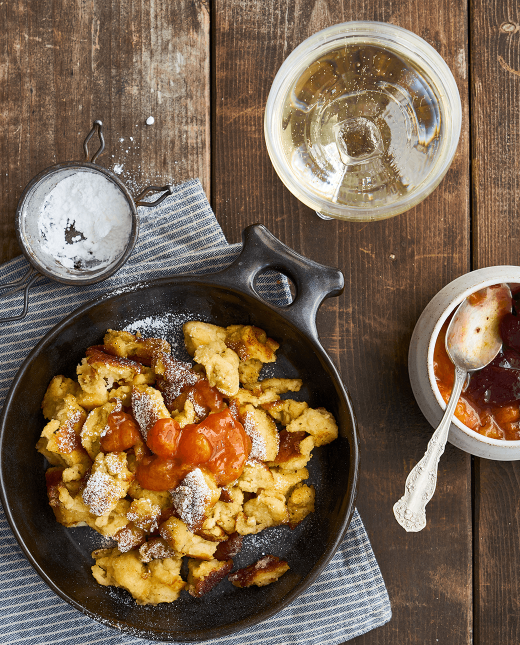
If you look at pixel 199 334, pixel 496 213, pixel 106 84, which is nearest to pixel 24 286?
pixel 199 334

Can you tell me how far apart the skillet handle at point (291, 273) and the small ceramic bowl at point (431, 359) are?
10.2 inches

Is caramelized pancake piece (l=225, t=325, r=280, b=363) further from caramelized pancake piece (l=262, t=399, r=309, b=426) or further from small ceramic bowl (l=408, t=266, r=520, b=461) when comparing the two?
small ceramic bowl (l=408, t=266, r=520, b=461)

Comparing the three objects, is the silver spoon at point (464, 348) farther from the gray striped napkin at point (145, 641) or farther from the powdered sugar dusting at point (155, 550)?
the powdered sugar dusting at point (155, 550)

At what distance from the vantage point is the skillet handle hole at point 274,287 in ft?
5.03

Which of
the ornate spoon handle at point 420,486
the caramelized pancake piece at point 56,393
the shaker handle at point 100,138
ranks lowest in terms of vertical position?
the ornate spoon handle at point 420,486

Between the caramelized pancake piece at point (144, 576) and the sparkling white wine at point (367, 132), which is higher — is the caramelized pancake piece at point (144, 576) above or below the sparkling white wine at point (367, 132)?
below

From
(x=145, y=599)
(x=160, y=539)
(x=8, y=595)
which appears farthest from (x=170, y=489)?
(x=8, y=595)

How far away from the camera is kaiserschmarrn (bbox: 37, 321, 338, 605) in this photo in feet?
4.35

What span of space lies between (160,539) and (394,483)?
653mm

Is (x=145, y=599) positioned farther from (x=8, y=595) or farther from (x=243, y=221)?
(x=243, y=221)

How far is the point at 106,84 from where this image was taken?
1.58m

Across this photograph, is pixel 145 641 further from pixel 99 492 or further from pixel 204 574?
pixel 99 492

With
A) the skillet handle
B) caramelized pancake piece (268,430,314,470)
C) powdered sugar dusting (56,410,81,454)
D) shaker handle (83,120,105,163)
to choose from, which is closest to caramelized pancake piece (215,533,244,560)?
caramelized pancake piece (268,430,314,470)

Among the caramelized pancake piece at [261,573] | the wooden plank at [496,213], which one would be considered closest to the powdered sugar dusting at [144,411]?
the caramelized pancake piece at [261,573]
